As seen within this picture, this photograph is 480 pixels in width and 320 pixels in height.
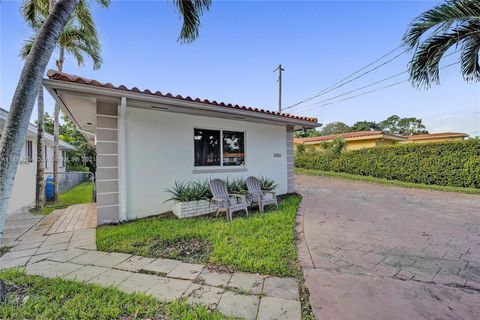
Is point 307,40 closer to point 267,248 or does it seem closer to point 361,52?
point 361,52

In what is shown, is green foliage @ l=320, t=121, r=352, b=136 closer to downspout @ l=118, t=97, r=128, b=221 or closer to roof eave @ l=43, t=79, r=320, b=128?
roof eave @ l=43, t=79, r=320, b=128

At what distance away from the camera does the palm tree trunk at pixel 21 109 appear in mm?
2252

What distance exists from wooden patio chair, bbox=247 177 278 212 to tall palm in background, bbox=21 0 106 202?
23.0 ft

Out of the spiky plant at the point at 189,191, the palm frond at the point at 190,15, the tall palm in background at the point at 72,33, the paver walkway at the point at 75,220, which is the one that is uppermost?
the tall palm in background at the point at 72,33

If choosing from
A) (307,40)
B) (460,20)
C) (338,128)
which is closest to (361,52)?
(307,40)

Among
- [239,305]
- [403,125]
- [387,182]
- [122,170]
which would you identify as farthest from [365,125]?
[239,305]

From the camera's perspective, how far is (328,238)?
445 cm

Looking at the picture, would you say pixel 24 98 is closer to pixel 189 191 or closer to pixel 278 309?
pixel 278 309

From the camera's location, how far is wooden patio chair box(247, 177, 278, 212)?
6.30 m

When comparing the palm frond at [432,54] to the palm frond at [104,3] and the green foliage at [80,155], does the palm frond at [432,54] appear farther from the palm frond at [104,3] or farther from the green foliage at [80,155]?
the green foliage at [80,155]

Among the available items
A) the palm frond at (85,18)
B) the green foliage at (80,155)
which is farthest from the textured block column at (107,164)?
the green foliage at (80,155)

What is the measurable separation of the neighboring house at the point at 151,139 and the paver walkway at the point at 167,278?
5.54 feet

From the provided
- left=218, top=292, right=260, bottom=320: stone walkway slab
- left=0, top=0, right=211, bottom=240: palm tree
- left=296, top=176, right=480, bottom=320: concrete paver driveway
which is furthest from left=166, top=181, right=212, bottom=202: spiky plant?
left=0, top=0, right=211, bottom=240: palm tree

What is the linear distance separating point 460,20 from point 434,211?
5177 mm
